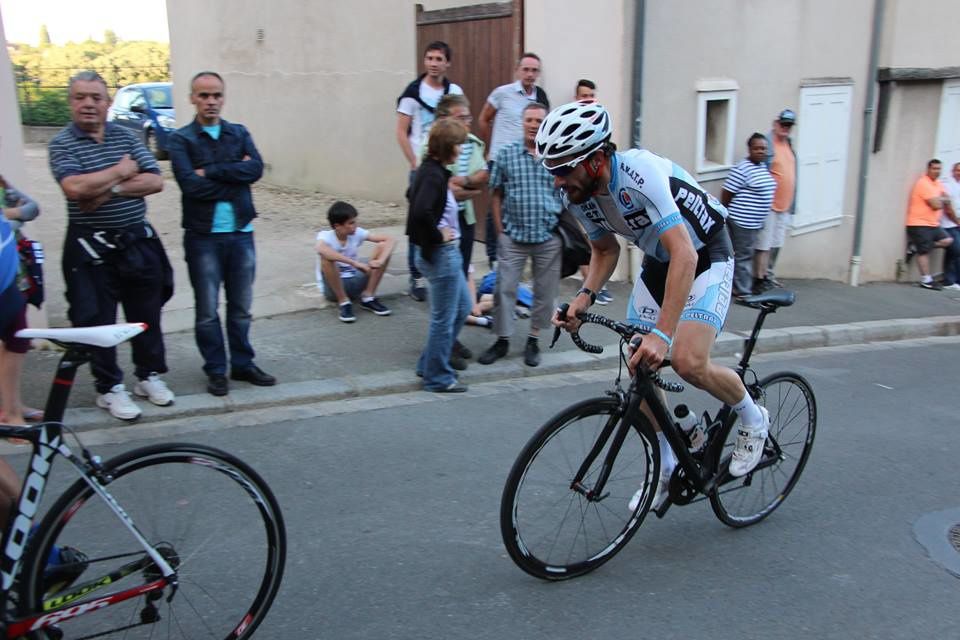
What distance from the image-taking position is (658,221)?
3.51 meters

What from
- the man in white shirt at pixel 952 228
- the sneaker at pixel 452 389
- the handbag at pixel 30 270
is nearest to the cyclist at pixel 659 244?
the sneaker at pixel 452 389

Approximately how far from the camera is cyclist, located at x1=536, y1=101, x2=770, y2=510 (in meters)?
3.44

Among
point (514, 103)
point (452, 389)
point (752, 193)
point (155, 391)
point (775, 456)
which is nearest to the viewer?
point (775, 456)

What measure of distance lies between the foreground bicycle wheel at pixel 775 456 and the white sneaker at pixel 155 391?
136 inches

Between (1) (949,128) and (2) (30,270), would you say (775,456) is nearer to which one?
(2) (30,270)

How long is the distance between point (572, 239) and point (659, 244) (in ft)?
9.68

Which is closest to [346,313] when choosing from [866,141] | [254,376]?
[254,376]

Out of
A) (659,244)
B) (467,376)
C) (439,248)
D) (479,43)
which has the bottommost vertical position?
(467,376)

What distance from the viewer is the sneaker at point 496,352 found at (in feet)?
22.4

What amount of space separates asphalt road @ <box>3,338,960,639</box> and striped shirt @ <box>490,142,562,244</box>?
1279mm

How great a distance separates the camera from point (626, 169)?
3.55 meters

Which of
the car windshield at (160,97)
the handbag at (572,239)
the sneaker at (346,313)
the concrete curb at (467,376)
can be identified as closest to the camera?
the concrete curb at (467,376)

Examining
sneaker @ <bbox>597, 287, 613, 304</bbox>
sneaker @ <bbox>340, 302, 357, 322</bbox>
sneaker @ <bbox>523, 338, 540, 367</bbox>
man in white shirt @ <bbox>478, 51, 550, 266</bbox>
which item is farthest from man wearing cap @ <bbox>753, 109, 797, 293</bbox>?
sneaker @ <bbox>340, 302, 357, 322</bbox>

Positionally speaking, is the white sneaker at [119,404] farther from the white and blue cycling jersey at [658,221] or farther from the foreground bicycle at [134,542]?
the white and blue cycling jersey at [658,221]
